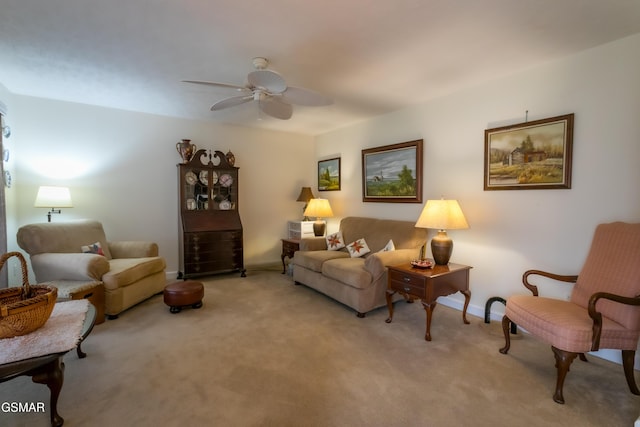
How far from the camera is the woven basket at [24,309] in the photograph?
1469 mm

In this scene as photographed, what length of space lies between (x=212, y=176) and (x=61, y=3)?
2.78 meters

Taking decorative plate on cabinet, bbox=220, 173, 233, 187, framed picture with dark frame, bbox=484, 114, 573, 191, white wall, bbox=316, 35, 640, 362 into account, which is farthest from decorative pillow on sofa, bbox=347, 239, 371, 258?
decorative plate on cabinet, bbox=220, 173, 233, 187

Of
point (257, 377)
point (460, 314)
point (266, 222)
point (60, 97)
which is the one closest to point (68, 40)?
point (60, 97)

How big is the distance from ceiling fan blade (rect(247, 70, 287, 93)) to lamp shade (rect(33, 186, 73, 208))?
2947 mm

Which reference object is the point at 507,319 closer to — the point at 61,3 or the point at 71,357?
the point at 71,357

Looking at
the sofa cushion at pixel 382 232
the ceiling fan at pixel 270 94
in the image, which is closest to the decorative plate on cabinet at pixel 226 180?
the sofa cushion at pixel 382 232

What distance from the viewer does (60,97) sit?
3678 millimetres

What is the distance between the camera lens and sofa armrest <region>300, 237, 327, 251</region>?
4262 millimetres

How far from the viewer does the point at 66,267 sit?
2.94 meters

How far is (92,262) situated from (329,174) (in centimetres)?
364

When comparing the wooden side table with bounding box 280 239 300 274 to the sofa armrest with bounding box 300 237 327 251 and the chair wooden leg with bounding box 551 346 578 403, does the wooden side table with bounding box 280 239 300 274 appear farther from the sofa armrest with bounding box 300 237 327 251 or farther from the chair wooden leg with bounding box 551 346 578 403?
the chair wooden leg with bounding box 551 346 578 403

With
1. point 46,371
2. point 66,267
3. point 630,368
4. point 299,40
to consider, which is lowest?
point 630,368

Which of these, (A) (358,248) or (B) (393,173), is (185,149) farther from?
(B) (393,173)

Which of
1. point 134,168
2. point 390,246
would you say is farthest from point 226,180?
point 390,246
